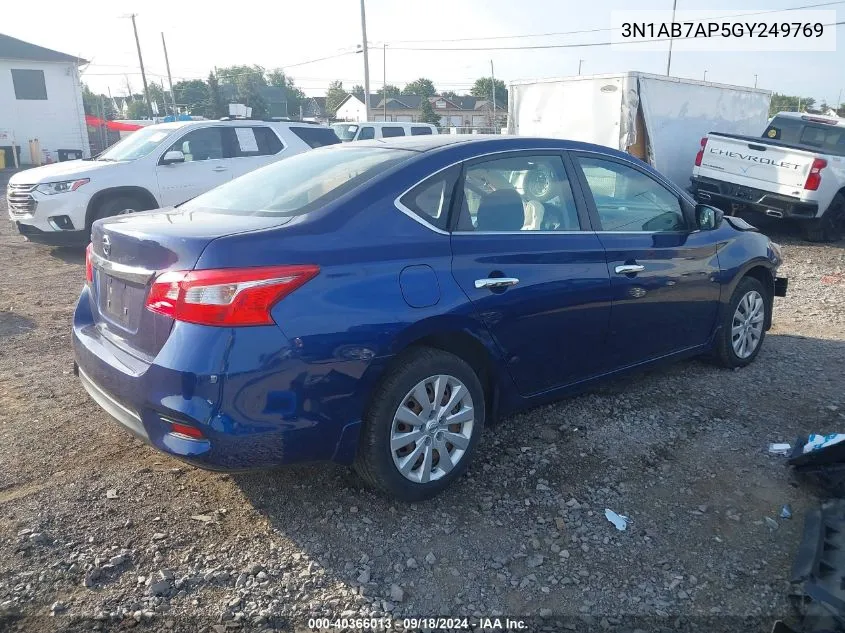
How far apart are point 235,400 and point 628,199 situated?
2.78 m

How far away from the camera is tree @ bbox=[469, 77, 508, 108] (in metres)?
87.9

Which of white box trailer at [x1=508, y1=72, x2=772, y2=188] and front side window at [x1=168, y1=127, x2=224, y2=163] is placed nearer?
front side window at [x1=168, y1=127, x2=224, y2=163]

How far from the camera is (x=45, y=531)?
9.77 ft

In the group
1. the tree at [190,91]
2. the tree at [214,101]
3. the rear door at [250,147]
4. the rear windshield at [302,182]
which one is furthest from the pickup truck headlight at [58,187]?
the tree at [190,91]

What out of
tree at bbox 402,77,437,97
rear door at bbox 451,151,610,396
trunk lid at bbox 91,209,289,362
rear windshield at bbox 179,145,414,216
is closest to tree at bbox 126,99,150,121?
tree at bbox 402,77,437,97

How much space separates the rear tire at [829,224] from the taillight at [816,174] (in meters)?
0.60

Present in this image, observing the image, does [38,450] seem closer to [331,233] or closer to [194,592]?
[194,592]

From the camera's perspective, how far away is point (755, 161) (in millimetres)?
10477

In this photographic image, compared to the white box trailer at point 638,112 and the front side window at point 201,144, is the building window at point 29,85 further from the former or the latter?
the front side window at point 201,144

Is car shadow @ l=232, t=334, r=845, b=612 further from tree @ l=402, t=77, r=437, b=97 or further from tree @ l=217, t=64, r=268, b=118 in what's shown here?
tree @ l=402, t=77, r=437, b=97

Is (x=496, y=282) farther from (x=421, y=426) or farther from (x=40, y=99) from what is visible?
(x=40, y=99)

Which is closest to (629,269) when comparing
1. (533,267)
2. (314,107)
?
(533,267)

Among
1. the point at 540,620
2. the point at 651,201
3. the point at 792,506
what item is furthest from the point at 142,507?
the point at 651,201

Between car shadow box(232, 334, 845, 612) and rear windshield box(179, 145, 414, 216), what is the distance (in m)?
1.23
